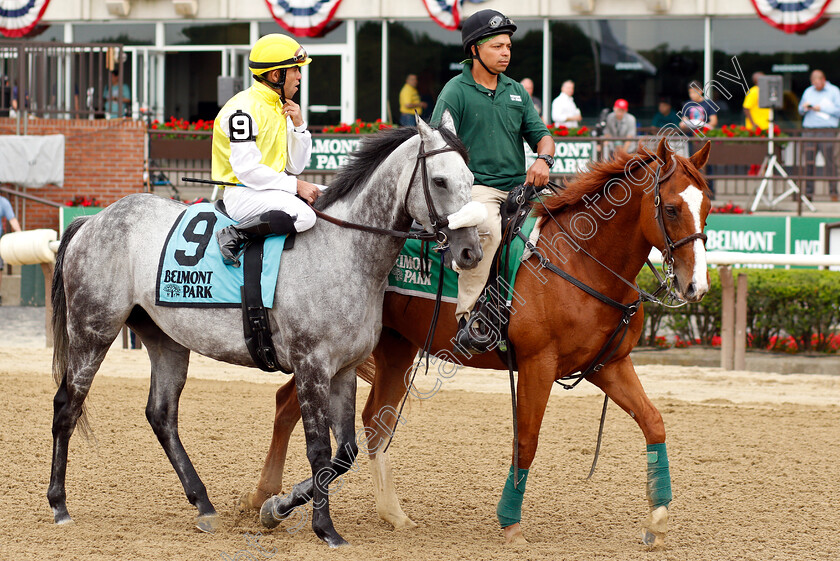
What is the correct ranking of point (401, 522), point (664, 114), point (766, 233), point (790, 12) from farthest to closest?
point (664, 114), point (790, 12), point (766, 233), point (401, 522)

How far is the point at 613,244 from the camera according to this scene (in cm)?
444

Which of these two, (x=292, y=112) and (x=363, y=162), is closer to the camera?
(x=363, y=162)

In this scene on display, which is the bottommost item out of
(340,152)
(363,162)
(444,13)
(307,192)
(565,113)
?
(307,192)

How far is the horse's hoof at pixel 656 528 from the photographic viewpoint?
431cm

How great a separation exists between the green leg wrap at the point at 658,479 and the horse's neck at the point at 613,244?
2.38 feet

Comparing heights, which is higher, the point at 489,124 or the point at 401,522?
the point at 489,124

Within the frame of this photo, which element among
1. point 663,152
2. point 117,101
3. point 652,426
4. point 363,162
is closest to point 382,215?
point 363,162

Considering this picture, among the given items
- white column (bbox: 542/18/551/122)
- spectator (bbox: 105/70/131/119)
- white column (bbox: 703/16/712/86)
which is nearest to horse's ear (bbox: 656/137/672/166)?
spectator (bbox: 105/70/131/119)

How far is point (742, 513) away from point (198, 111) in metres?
14.8

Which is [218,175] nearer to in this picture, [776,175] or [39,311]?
[39,311]

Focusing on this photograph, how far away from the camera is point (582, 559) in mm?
4102

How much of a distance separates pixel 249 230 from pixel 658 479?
81.7 inches

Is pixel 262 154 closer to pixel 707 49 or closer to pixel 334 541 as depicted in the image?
pixel 334 541

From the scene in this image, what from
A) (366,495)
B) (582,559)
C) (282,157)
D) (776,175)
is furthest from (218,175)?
(776,175)
